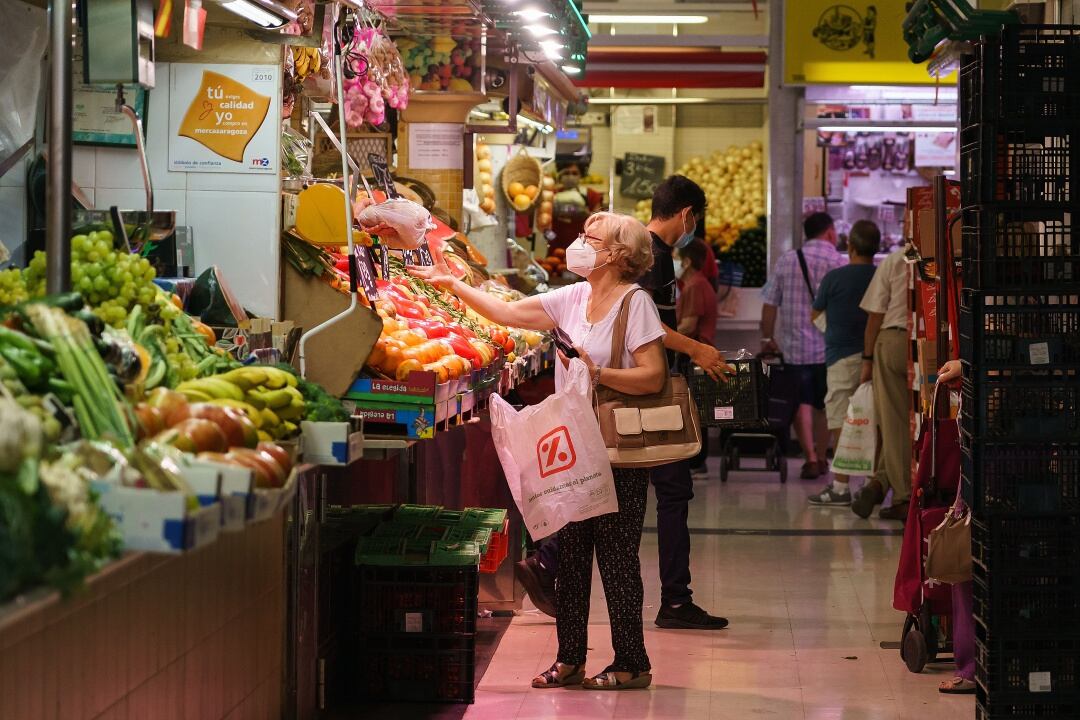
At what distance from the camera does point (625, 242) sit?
4957 millimetres

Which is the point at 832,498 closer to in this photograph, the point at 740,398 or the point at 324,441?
the point at 740,398

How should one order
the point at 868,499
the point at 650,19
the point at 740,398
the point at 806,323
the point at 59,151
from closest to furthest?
the point at 59,151 < the point at 740,398 < the point at 868,499 < the point at 806,323 < the point at 650,19

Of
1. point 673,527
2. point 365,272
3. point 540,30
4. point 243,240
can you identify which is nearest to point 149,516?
point 243,240

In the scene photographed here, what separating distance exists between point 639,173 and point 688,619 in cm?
1035

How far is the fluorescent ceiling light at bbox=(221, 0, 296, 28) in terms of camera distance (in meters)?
3.64

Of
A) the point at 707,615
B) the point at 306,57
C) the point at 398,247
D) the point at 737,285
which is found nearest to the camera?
the point at 306,57

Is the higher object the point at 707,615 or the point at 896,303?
the point at 896,303

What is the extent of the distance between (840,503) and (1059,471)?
17.4 ft

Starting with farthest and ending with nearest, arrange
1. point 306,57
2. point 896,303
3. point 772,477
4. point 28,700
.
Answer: point 772,477 → point 896,303 → point 306,57 → point 28,700

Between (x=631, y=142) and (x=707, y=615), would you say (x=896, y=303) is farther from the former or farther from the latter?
(x=631, y=142)

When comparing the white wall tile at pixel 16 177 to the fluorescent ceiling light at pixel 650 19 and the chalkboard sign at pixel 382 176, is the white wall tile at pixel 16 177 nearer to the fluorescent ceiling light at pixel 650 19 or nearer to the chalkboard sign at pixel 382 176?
the chalkboard sign at pixel 382 176

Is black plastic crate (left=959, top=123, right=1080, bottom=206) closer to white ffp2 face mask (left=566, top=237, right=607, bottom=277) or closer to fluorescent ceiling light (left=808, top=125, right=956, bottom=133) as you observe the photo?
white ffp2 face mask (left=566, top=237, right=607, bottom=277)

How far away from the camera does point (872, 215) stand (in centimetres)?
1248

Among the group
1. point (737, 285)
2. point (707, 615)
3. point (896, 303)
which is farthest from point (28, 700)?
point (737, 285)
